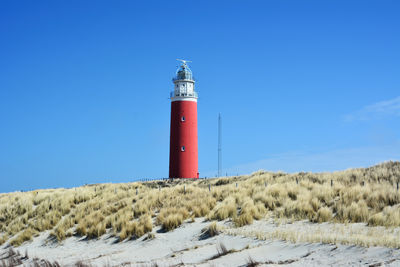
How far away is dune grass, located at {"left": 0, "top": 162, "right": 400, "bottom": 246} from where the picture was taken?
1412cm

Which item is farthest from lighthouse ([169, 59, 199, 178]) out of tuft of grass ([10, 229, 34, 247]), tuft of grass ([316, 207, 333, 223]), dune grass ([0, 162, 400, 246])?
tuft of grass ([316, 207, 333, 223])

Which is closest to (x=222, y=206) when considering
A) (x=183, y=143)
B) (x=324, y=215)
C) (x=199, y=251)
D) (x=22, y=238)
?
(x=324, y=215)

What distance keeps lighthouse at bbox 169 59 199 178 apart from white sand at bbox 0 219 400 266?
1880 centimetres

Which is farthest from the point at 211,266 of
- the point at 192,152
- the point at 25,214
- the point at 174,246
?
the point at 192,152

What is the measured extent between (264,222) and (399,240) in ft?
18.4

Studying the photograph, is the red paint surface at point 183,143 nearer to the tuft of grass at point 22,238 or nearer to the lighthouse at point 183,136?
the lighthouse at point 183,136

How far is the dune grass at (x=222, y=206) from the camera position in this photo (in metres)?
14.1

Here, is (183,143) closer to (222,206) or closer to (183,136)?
(183,136)

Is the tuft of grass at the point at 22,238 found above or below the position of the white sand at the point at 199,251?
below

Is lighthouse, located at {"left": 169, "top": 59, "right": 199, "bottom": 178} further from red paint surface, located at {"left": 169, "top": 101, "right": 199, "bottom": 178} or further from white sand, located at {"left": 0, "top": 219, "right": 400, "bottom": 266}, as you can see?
white sand, located at {"left": 0, "top": 219, "right": 400, "bottom": 266}

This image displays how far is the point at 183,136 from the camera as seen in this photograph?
120 feet

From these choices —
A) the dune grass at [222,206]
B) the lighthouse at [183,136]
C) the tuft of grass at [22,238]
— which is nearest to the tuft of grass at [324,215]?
the dune grass at [222,206]

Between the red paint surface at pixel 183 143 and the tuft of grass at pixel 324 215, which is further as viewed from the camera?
the red paint surface at pixel 183 143

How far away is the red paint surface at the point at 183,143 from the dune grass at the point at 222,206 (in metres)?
12.4
